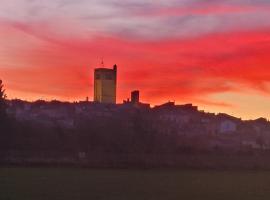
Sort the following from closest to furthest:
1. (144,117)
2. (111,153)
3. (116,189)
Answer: (116,189) → (111,153) → (144,117)

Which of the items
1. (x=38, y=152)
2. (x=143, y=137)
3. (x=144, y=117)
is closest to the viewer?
(x=38, y=152)

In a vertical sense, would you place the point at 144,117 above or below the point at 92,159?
above

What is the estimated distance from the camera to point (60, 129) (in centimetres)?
11844

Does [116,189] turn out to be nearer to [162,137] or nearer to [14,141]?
[14,141]

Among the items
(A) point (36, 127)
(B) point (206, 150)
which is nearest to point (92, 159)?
(A) point (36, 127)

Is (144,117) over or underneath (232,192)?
over

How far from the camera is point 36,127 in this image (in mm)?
114688

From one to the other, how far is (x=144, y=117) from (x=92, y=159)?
3149cm

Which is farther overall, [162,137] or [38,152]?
[162,137]

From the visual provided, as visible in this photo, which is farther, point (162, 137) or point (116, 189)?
point (162, 137)

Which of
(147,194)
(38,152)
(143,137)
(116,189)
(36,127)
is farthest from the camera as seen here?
(143,137)

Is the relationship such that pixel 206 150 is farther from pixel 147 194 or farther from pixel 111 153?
pixel 147 194

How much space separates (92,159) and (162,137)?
23277 mm

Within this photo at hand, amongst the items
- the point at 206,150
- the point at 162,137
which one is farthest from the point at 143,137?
the point at 206,150
